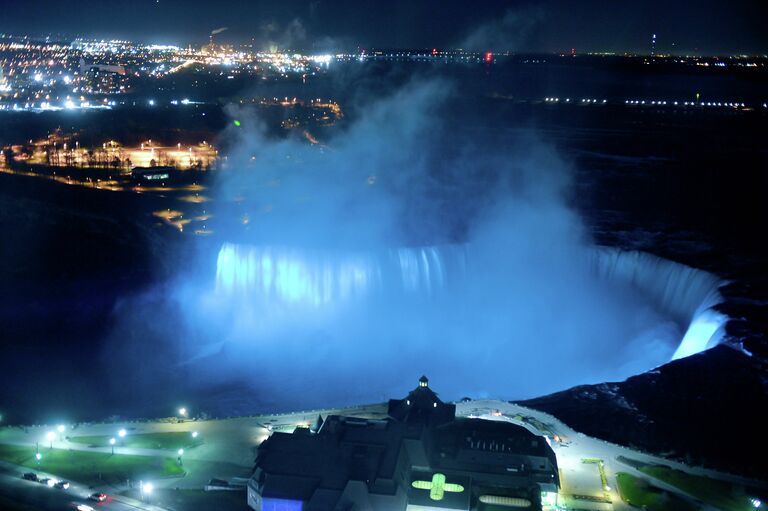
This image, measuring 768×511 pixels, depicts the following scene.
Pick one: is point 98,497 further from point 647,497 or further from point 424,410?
point 647,497

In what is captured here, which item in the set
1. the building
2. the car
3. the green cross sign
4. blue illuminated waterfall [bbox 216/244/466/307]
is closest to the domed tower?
the building

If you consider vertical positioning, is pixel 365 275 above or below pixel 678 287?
below

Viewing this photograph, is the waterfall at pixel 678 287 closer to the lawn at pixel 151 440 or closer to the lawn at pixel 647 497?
the lawn at pixel 647 497

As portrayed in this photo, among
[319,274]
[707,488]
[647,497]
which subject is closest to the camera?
[647,497]

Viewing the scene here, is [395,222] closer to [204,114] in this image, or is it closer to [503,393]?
[503,393]

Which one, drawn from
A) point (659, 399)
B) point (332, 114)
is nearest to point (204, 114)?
point (332, 114)

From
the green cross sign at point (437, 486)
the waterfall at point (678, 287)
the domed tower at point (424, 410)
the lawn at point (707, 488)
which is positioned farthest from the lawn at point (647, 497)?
the waterfall at point (678, 287)

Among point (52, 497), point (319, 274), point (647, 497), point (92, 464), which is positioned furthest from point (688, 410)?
point (52, 497)
